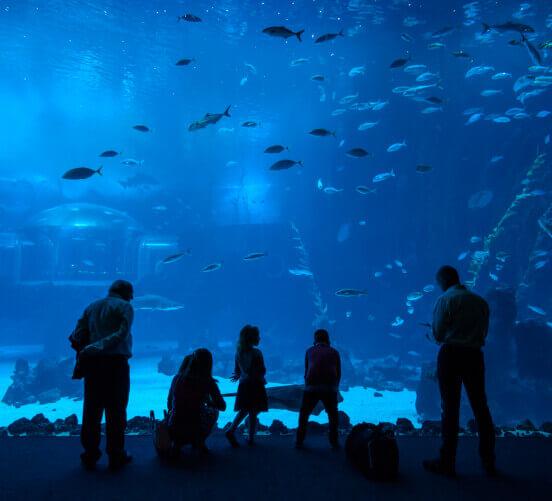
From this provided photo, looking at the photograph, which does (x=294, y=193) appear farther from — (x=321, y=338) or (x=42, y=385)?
(x=321, y=338)

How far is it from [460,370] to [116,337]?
3140 millimetres

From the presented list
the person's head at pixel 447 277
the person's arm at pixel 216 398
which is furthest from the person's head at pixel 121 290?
the person's head at pixel 447 277

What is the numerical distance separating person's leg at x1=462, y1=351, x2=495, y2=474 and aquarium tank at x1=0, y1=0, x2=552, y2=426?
812 cm

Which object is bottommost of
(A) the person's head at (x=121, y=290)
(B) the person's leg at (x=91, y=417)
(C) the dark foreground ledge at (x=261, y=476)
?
(C) the dark foreground ledge at (x=261, y=476)

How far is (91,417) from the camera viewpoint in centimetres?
364

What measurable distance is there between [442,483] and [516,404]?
1029 cm

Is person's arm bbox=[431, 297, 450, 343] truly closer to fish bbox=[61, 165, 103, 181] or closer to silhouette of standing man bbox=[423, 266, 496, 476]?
silhouette of standing man bbox=[423, 266, 496, 476]

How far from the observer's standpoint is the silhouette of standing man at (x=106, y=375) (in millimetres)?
3621

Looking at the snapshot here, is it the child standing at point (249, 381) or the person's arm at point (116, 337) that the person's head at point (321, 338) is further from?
the person's arm at point (116, 337)

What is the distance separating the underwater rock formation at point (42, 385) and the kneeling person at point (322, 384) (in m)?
13.3

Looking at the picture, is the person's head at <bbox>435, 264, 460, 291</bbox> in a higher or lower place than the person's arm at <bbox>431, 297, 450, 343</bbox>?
higher

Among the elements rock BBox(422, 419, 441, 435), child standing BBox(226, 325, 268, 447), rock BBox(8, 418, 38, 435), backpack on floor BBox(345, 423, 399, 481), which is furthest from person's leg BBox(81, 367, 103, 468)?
rock BBox(422, 419, 441, 435)

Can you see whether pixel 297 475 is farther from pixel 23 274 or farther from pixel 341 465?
pixel 23 274

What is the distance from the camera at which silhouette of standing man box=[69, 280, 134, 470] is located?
362cm
